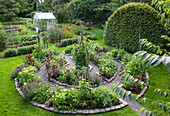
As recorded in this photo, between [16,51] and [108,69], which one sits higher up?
[16,51]

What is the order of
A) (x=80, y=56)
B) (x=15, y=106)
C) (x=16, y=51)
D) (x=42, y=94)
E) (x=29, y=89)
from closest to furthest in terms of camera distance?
(x=15, y=106), (x=42, y=94), (x=29, y=89), (x=80, y=56), (x=16, y=51)

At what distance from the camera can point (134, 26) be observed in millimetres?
9477

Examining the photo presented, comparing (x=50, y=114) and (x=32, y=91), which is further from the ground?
(x=32, y=91)

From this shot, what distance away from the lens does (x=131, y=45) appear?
9703mm

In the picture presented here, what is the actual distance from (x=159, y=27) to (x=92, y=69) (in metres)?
5.13

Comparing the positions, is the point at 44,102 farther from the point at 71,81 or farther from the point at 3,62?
the point at 3,62

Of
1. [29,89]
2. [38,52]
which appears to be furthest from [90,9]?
[29,89]

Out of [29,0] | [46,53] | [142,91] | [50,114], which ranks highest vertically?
[29,0]

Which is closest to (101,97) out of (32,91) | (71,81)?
(71,81)

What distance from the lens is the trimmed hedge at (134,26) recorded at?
8641 millimetres

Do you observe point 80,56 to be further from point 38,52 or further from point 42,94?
point 38,52

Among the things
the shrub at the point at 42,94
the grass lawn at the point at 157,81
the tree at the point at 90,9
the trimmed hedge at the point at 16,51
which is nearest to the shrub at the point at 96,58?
the grass lawn at the point at 157,81

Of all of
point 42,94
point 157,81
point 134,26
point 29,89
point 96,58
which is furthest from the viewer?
point 134,26

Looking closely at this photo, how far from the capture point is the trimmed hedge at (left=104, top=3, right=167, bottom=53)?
864cm
